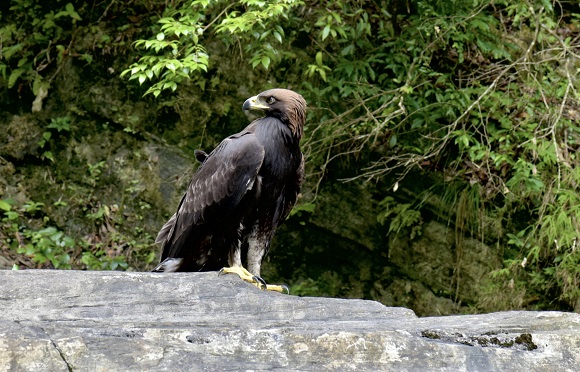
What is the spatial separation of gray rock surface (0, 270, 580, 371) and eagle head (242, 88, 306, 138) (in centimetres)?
129

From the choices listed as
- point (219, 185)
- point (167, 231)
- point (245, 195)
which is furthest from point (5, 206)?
point (245, 195)

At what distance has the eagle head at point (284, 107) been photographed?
15.8 feet

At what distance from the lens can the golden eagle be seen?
15.5 ft

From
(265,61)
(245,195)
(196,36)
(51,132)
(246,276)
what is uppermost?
(196,36)

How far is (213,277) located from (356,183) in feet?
13.4

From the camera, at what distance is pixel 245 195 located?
4.75 meters

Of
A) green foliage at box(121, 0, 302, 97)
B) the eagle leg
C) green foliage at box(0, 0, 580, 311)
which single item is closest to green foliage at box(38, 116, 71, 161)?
green foliage at box(0, 0, 580, 311)

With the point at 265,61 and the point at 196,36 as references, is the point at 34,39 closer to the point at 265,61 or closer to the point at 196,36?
the point at 196,36

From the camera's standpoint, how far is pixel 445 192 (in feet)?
24.5

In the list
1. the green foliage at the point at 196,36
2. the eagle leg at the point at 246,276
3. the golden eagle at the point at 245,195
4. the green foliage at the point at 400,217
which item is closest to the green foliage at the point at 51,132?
the green foliage at the point at 196,36

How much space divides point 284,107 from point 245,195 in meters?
0.56

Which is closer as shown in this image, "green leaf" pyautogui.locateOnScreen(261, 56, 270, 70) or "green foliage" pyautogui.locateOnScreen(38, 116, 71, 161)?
"green leaf" pyautogui.locateOnScreen(261, 56, 270, 70)

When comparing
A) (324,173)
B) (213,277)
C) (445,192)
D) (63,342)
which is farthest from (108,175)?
(63,342)

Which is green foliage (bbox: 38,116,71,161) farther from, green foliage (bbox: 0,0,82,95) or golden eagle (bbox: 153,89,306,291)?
golden eagle (bbox: 153,89,306,291)
